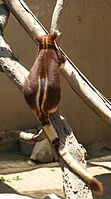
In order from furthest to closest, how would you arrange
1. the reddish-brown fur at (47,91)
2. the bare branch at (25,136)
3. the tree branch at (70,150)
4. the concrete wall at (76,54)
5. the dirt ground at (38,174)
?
the concrete wall at (76,54), the dirt ground at (38,174), the bare branch at (25,136), the tree branch at (70,150), the reddish-brown fur at (47,91)

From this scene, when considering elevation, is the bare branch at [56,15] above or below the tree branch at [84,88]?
above

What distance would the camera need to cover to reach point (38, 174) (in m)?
5.00

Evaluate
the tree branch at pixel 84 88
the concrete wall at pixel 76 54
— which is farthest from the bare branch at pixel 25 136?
the concrete wall at pixel 76 54

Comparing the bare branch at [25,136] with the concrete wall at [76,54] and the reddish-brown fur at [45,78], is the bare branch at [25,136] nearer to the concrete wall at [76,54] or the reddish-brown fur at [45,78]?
the reddish-brown fur at [45,78]

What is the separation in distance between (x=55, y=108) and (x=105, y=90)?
474 cm

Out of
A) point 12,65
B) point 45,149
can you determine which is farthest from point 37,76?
point 45,149

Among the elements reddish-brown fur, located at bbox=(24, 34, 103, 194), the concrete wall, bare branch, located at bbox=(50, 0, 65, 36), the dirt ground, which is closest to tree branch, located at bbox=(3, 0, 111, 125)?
bare branch, located at bbox=(50, 0, 65, 36)

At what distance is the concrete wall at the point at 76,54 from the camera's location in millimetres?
5676

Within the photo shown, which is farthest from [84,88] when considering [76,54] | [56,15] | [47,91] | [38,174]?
[76,54]

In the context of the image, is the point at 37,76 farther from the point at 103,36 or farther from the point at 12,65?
the point at 103,36

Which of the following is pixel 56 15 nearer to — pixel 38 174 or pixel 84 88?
pixel 84 88

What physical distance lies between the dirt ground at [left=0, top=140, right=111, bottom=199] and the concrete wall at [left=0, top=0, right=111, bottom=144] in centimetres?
35

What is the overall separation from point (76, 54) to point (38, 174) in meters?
1.67

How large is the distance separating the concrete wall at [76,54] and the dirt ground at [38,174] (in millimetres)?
346
